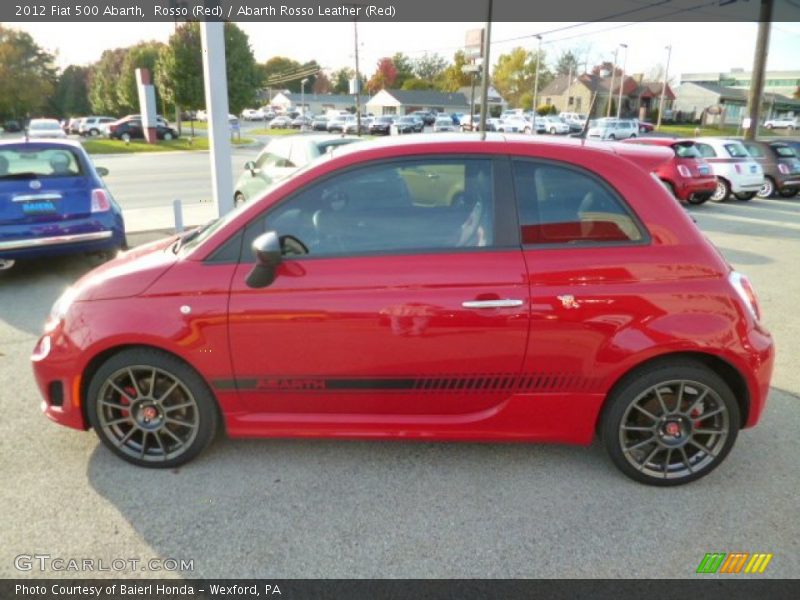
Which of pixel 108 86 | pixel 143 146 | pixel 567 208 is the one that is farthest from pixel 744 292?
pixel 108 86

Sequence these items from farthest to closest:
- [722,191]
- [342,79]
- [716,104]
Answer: [342,79] → [716,104] → [722,191]

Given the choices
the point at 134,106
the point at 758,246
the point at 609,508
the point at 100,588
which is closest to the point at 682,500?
the point at 609,508

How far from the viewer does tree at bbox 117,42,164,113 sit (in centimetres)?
5350

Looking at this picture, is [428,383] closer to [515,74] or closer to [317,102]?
[515,74]

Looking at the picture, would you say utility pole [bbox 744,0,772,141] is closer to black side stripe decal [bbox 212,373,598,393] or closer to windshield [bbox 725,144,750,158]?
windshield [bbox 725,144,750,158]

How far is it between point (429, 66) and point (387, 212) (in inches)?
4768

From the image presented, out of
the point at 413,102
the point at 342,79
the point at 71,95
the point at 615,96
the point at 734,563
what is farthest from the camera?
the point at 342,79

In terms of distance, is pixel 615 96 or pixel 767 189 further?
pixel 615 96

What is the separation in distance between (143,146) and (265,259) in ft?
117

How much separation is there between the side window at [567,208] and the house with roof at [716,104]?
8411 centimetres

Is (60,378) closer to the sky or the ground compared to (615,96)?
closer to the ground

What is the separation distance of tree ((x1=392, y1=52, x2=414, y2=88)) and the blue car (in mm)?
104650

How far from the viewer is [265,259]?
271cm

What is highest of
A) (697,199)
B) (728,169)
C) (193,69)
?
(193,69)
